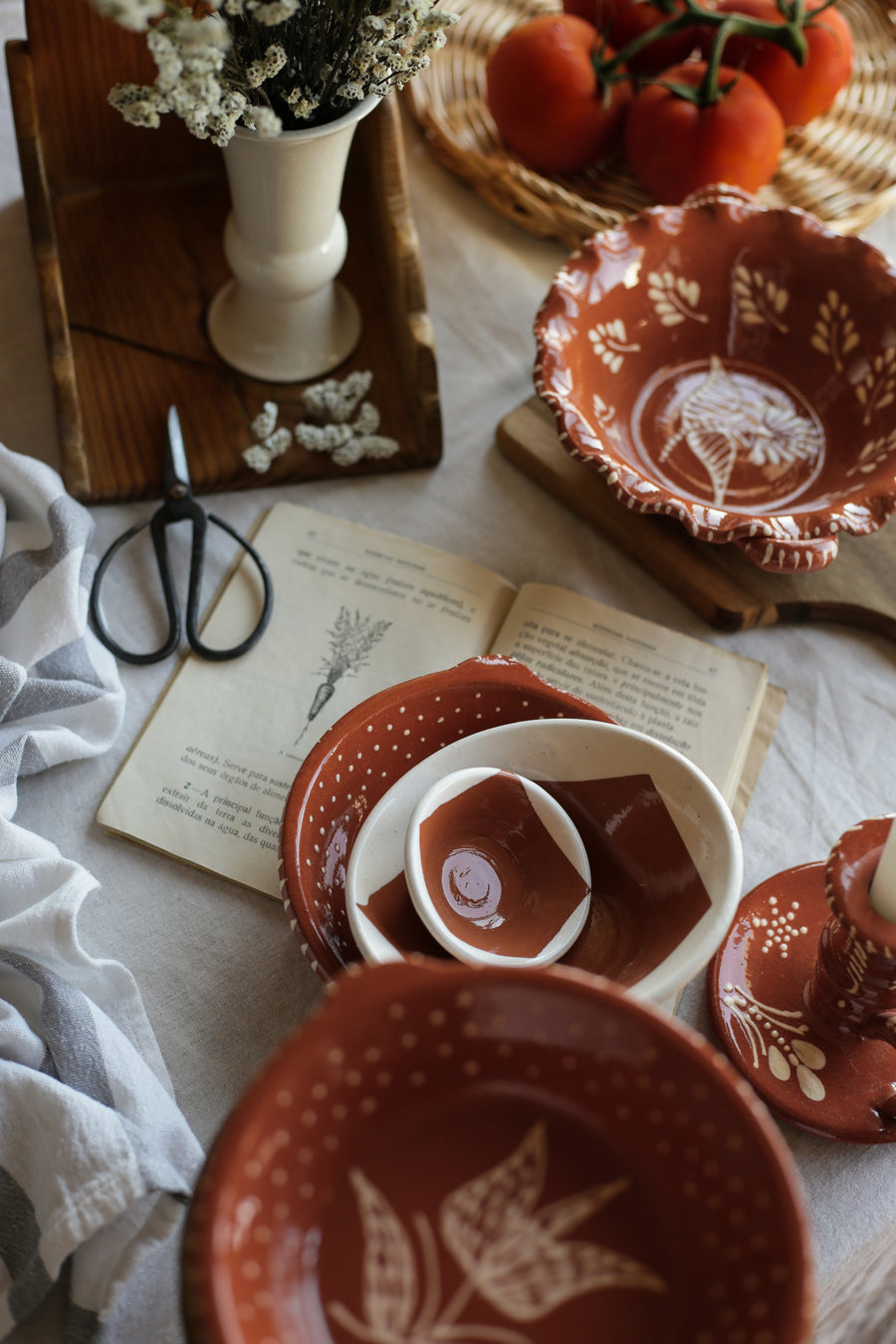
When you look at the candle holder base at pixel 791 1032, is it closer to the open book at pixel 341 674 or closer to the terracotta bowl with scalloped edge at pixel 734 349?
the open book at pixel 341 674

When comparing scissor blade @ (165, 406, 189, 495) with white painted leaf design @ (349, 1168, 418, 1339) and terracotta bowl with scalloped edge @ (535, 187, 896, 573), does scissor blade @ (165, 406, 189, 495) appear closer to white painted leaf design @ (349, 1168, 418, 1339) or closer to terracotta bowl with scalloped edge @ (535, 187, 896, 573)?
terracotta bowl with scalloped edge @ (535, 187, 896, 573)

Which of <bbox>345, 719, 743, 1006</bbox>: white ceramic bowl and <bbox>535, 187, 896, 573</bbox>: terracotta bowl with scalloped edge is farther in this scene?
<bbox>535, 187, 896, 573</bbox>: terracotta bowl with scalloped edge

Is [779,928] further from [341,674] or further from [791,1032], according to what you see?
[341,674]

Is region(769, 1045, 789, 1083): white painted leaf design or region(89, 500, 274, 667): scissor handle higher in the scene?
region(89, 500, 274, 667): scissor handle

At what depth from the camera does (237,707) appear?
23.5 inches

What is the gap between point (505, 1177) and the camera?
1.16 ft

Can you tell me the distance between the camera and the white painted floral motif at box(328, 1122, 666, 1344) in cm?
33

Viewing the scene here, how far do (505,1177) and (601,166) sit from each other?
73 centimetres

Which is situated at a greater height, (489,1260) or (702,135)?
(702,135)

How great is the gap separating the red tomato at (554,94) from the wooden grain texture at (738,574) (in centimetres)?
27

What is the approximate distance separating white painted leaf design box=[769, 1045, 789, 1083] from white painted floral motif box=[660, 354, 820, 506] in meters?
0.33

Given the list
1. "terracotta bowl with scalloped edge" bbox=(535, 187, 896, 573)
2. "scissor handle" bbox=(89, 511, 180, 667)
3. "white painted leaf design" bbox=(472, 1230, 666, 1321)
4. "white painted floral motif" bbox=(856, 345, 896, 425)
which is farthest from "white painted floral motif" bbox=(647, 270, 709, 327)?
"white painted leaf design" bbox=(472, 1230, 666, 1321)

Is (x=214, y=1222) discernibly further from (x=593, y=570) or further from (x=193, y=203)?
(x=193, y=203)

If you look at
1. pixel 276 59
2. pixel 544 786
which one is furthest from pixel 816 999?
pixel 276 59
